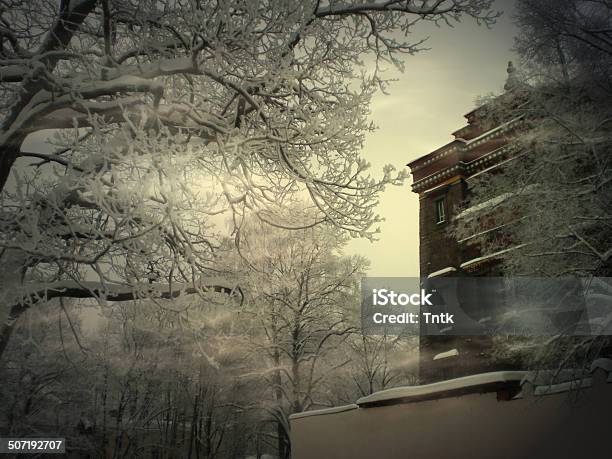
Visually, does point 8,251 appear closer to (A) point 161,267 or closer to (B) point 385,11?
(A) point 161,267

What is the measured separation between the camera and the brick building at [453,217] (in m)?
19.2

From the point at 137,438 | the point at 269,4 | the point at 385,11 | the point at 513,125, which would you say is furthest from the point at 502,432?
the point at 137,438

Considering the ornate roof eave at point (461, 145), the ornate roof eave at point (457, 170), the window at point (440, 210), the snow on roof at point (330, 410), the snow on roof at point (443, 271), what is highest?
the ornate roof eave at point (461, 145)

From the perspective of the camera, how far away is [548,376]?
9.86m

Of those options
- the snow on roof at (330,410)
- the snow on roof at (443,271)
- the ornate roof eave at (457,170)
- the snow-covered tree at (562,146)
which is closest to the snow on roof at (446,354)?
the snow on roof at (443,271)

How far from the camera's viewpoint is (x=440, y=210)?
895 inches

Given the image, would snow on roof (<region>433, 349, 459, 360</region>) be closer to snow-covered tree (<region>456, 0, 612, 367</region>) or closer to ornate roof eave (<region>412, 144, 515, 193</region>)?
snow-covered tree (<region>456, 0, 612, 367</region>)

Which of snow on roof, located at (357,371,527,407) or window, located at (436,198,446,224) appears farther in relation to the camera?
window, located at (436,198,446,224)

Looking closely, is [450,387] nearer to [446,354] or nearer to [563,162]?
[563,162]

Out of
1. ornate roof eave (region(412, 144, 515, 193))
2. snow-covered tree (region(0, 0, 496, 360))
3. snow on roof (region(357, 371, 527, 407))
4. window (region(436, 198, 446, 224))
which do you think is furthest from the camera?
window (region(436, 198, 446, 224))

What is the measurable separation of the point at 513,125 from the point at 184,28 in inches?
559

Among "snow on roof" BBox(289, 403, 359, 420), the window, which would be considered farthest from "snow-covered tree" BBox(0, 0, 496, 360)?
Answer: the window

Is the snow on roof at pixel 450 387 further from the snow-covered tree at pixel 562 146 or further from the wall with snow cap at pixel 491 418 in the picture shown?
the snow-covered tree at pixel 562 146

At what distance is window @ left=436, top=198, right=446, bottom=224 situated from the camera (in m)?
22.3
